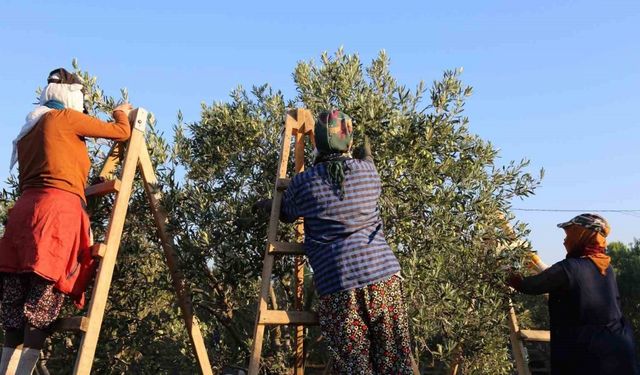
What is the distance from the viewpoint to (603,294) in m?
5.57

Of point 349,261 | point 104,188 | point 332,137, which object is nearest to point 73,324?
point 104,188

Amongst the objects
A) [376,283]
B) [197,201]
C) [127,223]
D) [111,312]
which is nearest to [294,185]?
[376,283]

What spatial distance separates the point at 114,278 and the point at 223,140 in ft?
5.29

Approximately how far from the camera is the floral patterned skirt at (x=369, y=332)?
171 inches

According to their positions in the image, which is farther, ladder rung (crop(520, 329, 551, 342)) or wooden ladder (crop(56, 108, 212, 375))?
ladder rung (crop(520, 329, 551, 342))

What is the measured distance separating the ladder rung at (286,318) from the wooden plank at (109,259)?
1.09 meters

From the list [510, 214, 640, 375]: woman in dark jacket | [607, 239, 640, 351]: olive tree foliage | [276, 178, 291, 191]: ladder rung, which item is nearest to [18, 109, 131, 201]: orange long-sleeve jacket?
[276, 178, 291, 191]: ladder rung

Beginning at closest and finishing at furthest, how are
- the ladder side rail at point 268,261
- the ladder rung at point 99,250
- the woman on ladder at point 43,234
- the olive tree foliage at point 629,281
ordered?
the woman on ladder at point 43,234 → the ladder side rail at point 268,261 → the ladder rung at point 99,250 → the olive tree foliage at point 629,281

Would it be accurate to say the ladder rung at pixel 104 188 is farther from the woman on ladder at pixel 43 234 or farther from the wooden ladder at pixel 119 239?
the woman on ladder at pixel 43 234

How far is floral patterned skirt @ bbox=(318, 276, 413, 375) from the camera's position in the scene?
4.34 meters

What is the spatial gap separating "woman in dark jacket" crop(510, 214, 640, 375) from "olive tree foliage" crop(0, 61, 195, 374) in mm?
3337

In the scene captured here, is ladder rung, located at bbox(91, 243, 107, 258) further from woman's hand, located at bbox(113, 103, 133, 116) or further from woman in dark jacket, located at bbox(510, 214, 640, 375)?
woman in dark jacket, located at bbox(510, 214, 640, 375)

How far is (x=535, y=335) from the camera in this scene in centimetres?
622

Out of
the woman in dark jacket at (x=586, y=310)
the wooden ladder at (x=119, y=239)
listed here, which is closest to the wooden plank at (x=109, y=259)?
the wooden ladder at (x=119, y=239)
